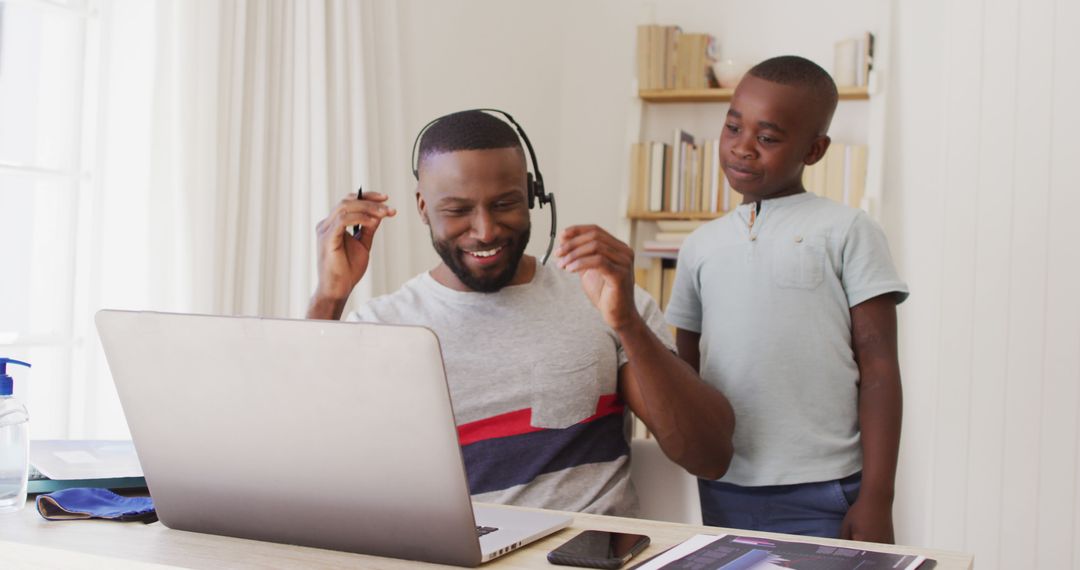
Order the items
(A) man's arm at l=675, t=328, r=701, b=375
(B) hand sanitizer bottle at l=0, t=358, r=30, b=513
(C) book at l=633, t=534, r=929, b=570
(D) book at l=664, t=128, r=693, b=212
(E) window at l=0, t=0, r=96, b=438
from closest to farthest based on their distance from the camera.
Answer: (C) book at l=633, t=534, r=929, b=570 → (B) hand sanitizer bottle at l=0, t=358, r=30, b=513 → (A) man's arm at l=675, t=328, r=701, b=375 → (E) window at l=0, t=0, r=96, b=438 → (D) book at l=664, t=128, r=693, b=212

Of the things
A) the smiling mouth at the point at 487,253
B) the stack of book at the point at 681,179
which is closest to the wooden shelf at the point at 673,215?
the stack of book at the point at 681,179

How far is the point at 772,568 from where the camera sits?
2.60 feet

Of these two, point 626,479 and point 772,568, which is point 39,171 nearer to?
point 626,479

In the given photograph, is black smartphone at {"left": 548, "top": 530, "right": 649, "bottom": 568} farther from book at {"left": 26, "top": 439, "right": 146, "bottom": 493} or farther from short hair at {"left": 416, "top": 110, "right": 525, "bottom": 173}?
short hair at {"left": 416, "top": 110, "right": 525, "bottom": 173}

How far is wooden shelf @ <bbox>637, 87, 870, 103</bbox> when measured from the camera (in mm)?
2965

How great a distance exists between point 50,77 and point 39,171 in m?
0.20

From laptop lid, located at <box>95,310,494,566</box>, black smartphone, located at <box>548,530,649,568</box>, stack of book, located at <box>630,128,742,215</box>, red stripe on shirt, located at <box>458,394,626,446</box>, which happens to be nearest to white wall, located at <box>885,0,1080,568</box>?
stack of book, located at <box>630,128,742,215</box>

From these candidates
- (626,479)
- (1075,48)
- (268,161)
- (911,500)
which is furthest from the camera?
(911,500)

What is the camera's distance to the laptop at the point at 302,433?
0.81 meters

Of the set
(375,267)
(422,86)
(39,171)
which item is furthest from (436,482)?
(422,86)

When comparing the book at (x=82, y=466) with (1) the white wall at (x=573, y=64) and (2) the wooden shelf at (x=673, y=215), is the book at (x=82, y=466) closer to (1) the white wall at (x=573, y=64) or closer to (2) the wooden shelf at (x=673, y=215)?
(1) the white wall at (x=573, y=64)

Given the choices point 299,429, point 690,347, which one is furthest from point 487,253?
point 299,429

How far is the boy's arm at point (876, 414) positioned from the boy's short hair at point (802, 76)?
32 centimetres

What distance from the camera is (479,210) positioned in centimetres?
144
